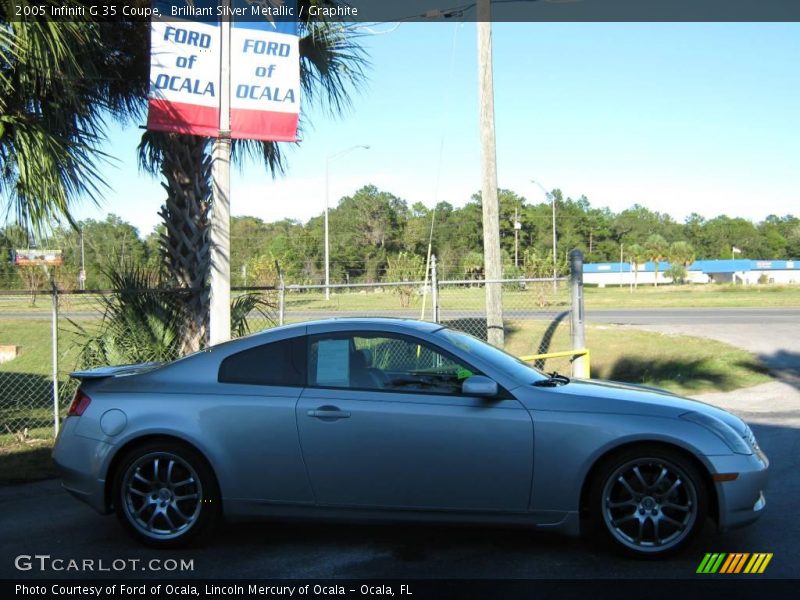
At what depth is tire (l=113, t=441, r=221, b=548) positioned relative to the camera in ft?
16.1

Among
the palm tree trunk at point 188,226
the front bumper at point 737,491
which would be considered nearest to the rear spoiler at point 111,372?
the front bumper at point 737,491

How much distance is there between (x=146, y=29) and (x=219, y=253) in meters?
3.02

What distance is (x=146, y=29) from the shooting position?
365 inches

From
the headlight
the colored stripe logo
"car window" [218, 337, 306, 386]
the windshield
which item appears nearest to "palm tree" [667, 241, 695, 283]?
the windshield

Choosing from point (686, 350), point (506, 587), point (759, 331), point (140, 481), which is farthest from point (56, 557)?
point (759, 331)

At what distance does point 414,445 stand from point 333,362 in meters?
0.79

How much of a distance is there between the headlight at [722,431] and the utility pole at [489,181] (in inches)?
295

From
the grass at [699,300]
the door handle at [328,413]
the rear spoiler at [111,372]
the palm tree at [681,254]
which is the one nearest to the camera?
the door handle at [328,413]

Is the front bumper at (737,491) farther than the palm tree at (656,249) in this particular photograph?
No

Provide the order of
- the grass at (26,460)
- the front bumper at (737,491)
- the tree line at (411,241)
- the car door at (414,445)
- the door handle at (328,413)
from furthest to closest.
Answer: the tree line at (411,241) → the grass at (26,460) → the door handle at (328,413) → the car door at (414,445) → the front bumper at (737,491)

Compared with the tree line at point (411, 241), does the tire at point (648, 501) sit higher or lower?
lower

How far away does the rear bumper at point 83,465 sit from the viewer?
4992 millimetres

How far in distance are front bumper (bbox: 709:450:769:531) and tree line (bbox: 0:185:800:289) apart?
225 inches

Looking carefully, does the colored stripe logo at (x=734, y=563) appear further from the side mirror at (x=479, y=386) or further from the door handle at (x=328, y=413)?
the door handle at (x=328, y=413)
